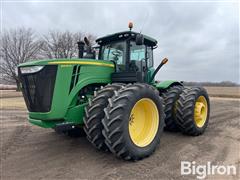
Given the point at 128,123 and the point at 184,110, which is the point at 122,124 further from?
the point at 184,110

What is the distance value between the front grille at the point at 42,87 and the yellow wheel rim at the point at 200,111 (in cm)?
413

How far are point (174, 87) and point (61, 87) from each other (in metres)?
3.61

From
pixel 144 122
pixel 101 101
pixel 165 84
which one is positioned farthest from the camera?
pixel 165 84

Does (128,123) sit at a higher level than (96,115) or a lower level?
lower

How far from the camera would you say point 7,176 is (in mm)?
3830

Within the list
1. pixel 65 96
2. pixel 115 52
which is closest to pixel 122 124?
pixel 65 96

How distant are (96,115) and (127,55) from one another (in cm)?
195

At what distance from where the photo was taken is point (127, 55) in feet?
17.8

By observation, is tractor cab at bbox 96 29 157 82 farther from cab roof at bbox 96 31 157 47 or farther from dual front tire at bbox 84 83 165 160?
dual front tire at bbox 84 83 165 160

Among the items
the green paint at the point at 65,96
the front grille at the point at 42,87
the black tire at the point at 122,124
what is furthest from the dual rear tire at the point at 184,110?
the front grille at the point at 42,87

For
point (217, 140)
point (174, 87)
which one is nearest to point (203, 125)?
point (217, 140)

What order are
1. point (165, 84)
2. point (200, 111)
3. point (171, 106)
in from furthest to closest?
point (165, 84)
point (200, 111)
point (171, 106)

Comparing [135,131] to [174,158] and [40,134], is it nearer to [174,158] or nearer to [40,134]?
[174,158]

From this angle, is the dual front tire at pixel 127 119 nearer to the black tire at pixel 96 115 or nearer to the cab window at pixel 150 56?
the black tire at pixel 96 115
